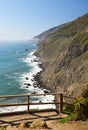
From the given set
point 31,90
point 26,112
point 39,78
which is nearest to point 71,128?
point 26,112

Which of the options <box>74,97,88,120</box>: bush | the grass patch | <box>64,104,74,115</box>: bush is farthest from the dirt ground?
<box>64,104,74,115</box>: bush

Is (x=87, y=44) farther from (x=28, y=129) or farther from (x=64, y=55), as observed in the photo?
(x=28, y=129)

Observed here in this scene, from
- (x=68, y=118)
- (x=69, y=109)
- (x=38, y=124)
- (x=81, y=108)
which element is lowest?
(x=38, y=124)

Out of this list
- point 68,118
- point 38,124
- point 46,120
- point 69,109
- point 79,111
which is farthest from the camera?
point 69,109

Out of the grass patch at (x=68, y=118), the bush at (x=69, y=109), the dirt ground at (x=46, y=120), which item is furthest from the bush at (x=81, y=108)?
the bush at (x=69, y=109)

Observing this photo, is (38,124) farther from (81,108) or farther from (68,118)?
(81,108)

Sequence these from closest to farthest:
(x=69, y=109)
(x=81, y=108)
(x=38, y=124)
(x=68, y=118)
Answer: (x=38, y=124)
(x=81, y=108)
(x=68, y=118)
(x=69, y=109)

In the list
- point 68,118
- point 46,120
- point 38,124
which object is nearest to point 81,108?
point 68,118

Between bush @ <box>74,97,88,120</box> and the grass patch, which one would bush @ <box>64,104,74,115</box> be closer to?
the grass patch
